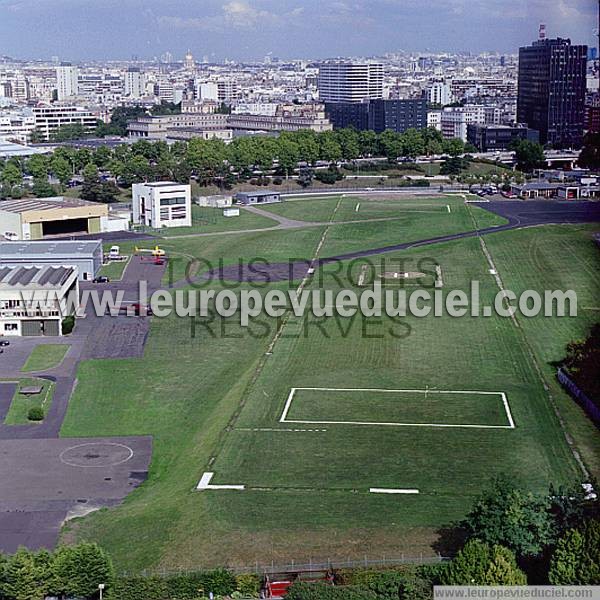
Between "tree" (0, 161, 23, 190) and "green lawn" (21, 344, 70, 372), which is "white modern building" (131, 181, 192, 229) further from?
"green lawn" (21, 344, 70, 372)

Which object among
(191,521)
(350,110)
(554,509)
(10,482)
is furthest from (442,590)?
(350,110)

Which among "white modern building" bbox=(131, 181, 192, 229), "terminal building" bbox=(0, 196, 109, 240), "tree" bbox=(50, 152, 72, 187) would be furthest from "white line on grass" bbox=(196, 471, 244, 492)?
"tree" bbox=(50, 152, 72, 187)

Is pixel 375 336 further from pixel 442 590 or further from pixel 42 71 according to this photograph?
pixel 42 71

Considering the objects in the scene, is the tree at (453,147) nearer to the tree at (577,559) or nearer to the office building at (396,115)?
the office building at (396,115)

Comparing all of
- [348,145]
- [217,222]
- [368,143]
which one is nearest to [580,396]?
[217,222]

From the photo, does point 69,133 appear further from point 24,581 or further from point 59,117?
point 24,581
